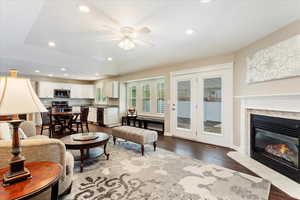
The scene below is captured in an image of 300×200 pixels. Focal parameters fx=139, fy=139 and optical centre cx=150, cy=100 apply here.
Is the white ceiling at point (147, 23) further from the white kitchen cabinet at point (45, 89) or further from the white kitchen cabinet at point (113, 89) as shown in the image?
the white kitchen cabinet at point (45, 89)

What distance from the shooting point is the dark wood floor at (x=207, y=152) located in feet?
6.23

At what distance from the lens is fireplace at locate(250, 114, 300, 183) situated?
84.7 inches

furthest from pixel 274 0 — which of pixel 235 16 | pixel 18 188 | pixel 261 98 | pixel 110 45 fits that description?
pixel 18 188

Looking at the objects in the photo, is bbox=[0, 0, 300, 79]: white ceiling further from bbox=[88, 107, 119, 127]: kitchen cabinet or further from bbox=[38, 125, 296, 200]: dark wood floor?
bbox=[88, 107, 119, 127]: kitchen cabinet

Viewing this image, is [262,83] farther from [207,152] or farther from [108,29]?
[108,29]

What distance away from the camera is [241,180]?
2.11 metres

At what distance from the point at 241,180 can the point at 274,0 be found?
246 centimetres

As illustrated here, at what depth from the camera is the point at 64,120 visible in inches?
210

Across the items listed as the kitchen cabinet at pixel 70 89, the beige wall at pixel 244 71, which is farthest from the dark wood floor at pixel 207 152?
the kitchen cabinet at pixel 70 89

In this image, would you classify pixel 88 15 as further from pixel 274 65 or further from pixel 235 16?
pixel 274 65

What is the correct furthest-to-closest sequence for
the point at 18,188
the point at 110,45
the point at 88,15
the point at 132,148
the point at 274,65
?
the point at 132,148
the point at 110,45
the point at 274,65
the point at 88,15
the point at 18,188

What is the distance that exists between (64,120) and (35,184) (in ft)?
16.2

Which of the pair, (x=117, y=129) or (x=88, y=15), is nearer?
(x=88, y=15)

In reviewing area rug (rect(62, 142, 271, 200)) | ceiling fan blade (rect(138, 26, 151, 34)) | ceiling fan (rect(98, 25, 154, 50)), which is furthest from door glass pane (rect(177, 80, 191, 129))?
ceiling fan blade (rect(138, 26, 151, 34))
